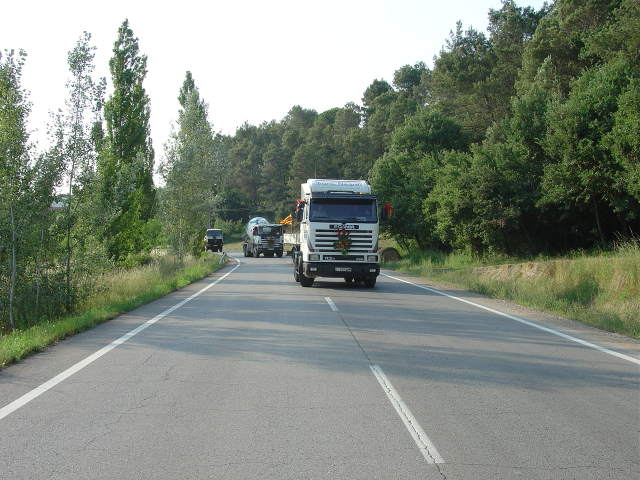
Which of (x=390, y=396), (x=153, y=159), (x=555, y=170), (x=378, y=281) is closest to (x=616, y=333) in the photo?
(x=390, y=396)

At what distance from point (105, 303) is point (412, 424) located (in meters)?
12.1

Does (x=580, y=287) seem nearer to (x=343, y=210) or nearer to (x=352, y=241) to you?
(x=352, y=241)

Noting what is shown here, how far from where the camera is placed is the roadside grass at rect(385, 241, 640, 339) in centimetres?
1362

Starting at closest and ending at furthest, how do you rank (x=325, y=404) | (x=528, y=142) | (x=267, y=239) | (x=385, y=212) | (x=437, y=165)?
1. (x=325, y=404)
2. (x=385, y=212)
3. (x=528, y=142)
4. (x=437, y=165)
5. (x=267, y=239)

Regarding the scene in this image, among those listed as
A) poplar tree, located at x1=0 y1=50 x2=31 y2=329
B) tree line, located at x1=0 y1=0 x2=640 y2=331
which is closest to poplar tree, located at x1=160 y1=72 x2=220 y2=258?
tree line, located at x1=0 y1=0 x2=640 y2=331

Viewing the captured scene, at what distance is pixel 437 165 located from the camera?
43.4 m

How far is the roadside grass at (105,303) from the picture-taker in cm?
997

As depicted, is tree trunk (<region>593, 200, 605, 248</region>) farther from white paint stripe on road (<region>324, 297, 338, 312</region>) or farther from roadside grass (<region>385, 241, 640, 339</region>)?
white paint stripe on road (<region>324, 297, 338, 312</region>)

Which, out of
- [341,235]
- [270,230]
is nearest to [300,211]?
[341,235]

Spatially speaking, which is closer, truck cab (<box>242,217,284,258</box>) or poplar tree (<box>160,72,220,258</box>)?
poplar tree (<box>160,72,220,258</box>)

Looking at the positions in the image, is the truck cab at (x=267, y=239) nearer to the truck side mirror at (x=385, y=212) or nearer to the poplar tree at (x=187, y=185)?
the poplar tree at (x=187, y=185)

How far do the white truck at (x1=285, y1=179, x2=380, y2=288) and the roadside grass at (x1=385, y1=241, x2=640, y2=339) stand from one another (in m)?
3.92

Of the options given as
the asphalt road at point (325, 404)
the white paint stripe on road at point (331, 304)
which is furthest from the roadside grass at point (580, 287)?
the white paint stripe on road at point (331, 304)

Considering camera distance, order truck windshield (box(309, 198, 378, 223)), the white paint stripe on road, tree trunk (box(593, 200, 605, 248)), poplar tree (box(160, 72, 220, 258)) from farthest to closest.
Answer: poplar tree (box(160, 72, 220, 258)), tree trunk (box(593, 200, 605, 248)), truck windshield (box(309, 198, 378, 223)), the white paint stripe on road
